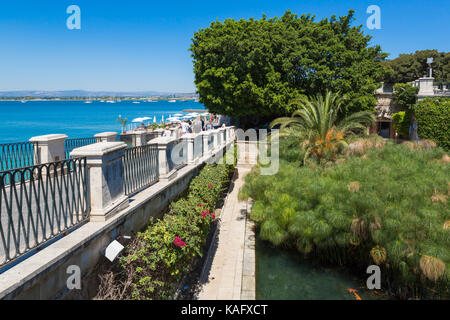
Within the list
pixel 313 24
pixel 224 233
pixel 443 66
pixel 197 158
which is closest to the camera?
pixel 224 233

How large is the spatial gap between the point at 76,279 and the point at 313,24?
88.5 ft

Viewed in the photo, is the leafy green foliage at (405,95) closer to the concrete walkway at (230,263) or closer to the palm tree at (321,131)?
the palm tree at (321,131)

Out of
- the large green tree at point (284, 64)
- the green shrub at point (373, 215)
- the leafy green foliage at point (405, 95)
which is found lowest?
the green shrub at point (373, 215)

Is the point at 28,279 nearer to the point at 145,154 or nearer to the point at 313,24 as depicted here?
the point at 145,154

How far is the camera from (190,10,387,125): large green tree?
922 inches

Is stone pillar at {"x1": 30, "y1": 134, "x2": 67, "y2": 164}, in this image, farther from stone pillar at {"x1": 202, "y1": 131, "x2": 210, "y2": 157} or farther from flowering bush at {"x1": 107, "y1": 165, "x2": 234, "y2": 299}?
stone pillar at {"x1": 202, "y1": 131, "x2": 210, "y2": 157}

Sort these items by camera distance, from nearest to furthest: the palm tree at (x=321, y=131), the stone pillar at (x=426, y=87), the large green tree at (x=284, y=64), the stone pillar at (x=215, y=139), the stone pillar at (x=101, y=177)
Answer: the stone pillar at (x=101, y=177), the palm tree at (x=321, y=131), the stone pillar at (x=215, y=139), the stone pillar at (x=426, y=87), the large green tree at (x=284, y=64)

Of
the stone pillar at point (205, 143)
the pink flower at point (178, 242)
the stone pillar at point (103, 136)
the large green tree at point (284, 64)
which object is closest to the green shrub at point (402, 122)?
the large green tree at point (284, 64)

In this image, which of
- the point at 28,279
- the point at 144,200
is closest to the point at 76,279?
the point at 28,279

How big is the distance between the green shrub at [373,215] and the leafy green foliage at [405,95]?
710 inches

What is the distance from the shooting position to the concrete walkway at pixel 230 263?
681 cm

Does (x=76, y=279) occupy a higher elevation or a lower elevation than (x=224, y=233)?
higher

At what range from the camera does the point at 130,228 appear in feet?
17.5
